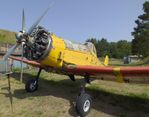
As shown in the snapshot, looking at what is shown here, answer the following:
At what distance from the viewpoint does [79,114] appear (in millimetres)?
9422

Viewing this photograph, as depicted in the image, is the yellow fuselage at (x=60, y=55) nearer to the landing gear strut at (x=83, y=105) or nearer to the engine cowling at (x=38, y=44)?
the engine cowling at (x=38, y=44)

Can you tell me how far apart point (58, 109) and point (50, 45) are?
8.77 ft

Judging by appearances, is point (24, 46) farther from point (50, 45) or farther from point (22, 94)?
point (22, 94)

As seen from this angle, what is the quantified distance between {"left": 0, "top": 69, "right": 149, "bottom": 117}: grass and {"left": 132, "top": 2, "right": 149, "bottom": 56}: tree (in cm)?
4028

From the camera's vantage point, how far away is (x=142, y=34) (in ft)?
179

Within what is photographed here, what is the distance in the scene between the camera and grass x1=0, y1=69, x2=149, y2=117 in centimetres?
Answer: 976

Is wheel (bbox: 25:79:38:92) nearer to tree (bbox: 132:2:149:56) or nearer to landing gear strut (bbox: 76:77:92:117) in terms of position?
landing gear strut (bbox: 76:77:92:117)

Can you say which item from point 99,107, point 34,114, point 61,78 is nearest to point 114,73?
point 99,107

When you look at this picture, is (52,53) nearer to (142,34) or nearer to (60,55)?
(60,55)

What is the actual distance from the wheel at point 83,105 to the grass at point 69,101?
246mm

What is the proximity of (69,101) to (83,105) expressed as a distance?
5.07ft

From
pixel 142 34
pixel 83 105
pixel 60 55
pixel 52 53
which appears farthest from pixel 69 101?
pixel 142 34

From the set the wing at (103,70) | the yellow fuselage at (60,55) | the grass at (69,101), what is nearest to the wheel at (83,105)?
the grass at (69,101)

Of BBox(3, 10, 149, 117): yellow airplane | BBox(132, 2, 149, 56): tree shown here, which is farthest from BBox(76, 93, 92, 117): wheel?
BBox(132, 2, 149, 56): tree
